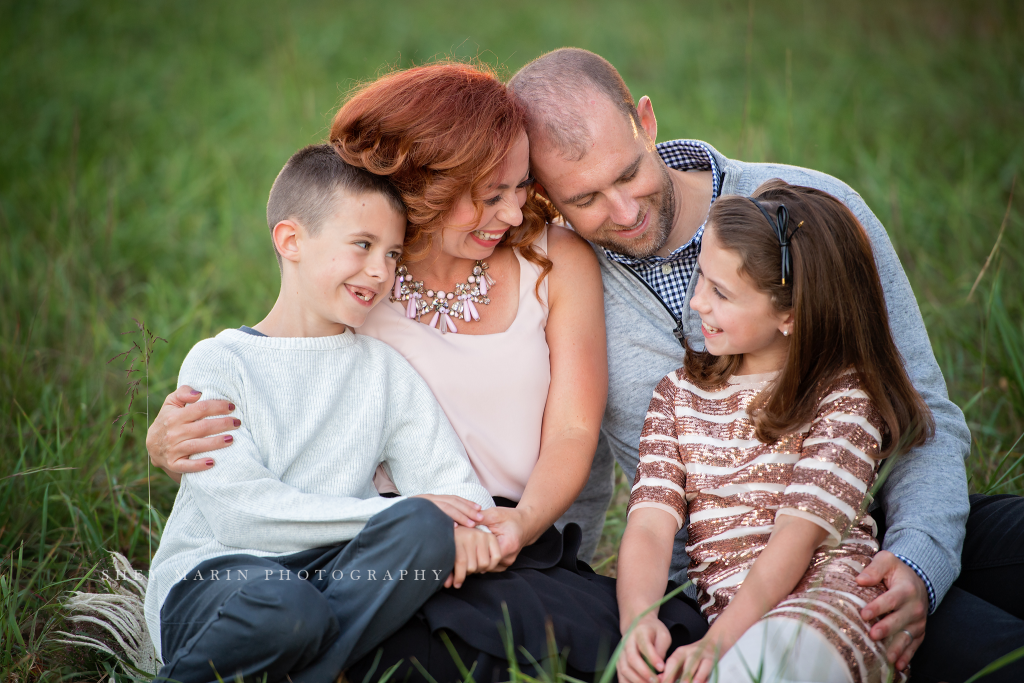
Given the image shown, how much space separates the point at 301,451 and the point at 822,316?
1351 millimetres

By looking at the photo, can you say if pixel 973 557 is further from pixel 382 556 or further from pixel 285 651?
pixel 285 651

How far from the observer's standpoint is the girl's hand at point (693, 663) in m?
1.75

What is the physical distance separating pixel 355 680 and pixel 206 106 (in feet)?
17.6

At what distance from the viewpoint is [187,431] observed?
80.8 inches

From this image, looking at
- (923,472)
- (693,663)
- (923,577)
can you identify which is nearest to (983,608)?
(923,577)

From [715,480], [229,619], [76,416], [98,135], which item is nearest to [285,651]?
[229,619]

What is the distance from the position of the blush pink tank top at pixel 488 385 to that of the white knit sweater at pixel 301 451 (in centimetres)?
8

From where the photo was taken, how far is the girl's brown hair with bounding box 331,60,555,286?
2258mm

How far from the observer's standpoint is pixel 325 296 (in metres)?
2.25

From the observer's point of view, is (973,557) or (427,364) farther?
(427,364)

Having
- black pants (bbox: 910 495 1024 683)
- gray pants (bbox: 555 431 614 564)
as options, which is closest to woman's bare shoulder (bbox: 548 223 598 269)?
gray pants (bbox: 555 431 614 564)

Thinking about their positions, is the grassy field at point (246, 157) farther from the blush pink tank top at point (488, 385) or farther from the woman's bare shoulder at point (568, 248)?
the blush pink tank top at point (488, 385)

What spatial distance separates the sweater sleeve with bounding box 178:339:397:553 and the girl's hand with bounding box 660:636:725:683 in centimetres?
72

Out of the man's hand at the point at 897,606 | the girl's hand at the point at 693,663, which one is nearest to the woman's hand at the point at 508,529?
the girl's hand at the point at 693,663
